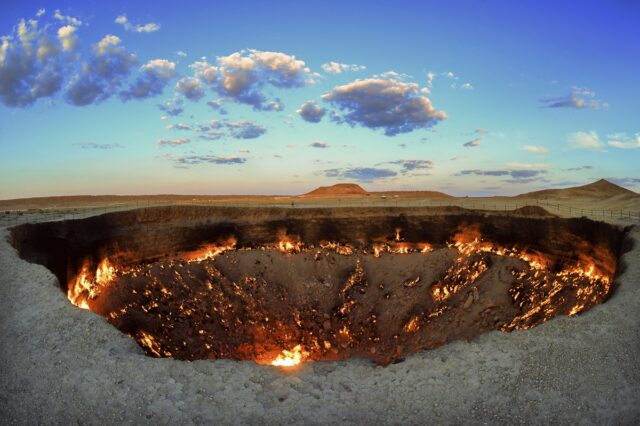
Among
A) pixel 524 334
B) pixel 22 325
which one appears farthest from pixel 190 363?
pixel 524 334

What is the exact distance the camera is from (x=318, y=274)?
31.7 m

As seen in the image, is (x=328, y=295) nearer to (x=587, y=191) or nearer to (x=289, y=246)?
(x=289, y=246)

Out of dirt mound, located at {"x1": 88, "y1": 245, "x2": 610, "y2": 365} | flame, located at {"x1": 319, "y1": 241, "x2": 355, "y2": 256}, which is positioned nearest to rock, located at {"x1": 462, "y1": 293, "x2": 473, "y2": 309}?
dirt mound, located at {"x1": 88, "y1": 245, "x2": 610, "y2": 365}

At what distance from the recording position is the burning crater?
2366 cm

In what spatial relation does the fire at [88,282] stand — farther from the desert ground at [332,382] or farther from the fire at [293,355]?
the desert ground at [332,382]

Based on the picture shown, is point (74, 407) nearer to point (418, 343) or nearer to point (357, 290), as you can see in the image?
point (418, 343)

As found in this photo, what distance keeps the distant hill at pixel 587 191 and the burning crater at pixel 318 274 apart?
58.9 m

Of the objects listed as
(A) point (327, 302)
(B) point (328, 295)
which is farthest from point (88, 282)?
(B) point (328, 295)

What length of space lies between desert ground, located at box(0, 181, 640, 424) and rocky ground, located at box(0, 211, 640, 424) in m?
0.03

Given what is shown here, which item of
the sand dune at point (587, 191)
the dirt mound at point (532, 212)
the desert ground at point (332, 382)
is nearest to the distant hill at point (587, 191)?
the sand dune at point (587, 191)

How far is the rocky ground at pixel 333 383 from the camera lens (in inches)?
324

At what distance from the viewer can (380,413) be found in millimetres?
8188

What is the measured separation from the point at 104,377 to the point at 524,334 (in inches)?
421

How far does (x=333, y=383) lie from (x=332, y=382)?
0.04 m
